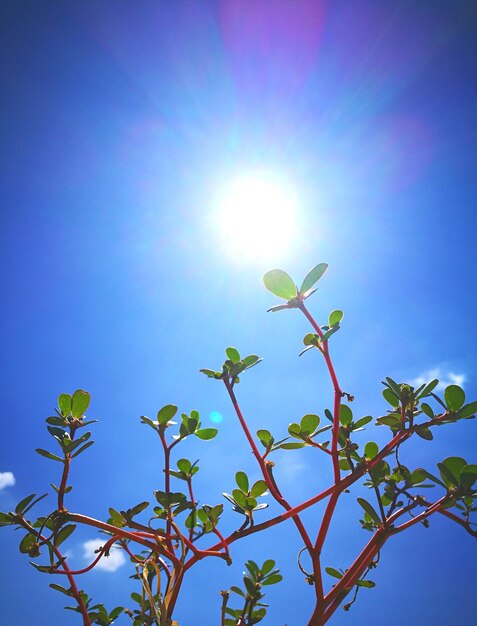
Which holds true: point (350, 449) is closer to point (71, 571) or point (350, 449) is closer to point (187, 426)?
point (187, 426)

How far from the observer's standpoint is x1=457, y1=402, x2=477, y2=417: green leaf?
957mm

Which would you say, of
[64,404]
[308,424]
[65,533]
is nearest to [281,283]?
[308,424]

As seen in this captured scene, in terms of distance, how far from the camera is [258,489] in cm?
114

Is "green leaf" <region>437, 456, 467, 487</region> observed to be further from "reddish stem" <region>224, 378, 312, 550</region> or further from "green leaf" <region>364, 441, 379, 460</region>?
"reddish stem" <region>224, 378, 312, 550</region>

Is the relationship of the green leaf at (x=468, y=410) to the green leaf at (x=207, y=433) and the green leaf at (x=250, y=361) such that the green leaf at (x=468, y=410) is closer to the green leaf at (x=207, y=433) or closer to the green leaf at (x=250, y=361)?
the green leaf at (x=250, y=361)

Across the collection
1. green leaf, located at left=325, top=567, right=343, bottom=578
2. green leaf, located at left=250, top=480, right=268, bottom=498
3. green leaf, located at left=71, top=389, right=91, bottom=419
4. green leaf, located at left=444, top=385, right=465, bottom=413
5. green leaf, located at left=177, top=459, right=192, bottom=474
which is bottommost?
green leaf, located at left=325, top=567, right=343, bottom=578

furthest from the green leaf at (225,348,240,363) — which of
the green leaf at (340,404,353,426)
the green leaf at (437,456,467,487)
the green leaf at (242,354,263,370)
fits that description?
the green leaf at (437,456,467,487)

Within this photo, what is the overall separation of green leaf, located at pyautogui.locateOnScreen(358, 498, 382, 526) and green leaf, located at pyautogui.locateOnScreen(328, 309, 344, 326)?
0.57 meters

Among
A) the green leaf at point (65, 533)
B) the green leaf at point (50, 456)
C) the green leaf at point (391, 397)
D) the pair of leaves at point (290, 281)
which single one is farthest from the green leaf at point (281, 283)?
the green leaf at point (65, 533)

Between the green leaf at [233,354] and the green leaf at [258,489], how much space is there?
42 cm

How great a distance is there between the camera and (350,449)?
100cm

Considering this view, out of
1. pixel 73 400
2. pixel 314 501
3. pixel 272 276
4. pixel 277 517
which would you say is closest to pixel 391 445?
pixel 314 501

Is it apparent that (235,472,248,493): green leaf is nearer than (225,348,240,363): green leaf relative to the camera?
No

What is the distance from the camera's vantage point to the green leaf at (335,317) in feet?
3.43
